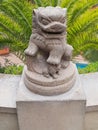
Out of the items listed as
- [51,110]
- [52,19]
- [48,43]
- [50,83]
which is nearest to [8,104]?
[51,110]

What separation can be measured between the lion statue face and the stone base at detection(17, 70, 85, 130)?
830mm

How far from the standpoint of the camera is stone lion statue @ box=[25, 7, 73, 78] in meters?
3.31

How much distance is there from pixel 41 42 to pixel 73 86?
73cm

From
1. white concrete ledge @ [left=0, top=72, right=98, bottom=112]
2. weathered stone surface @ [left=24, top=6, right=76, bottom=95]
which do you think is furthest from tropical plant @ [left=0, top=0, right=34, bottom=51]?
weathered stone surface @ [left=24, top=6, right=76, bottom=95]

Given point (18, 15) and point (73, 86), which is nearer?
point (73, 86)

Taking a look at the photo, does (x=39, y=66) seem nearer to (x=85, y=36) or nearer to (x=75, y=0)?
(x=85, y=36)

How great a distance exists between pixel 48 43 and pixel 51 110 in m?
0.84

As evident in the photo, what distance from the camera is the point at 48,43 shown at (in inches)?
136

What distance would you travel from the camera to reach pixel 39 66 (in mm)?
3691

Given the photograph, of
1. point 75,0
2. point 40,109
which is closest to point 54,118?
point 40,109

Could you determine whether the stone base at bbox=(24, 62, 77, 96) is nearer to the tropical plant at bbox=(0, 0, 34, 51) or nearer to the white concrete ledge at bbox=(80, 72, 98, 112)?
the white concrete ledge at bbox=(80, 72, 98, 112)

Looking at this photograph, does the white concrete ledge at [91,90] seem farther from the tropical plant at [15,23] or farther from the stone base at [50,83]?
the tropical plant at [15,23]

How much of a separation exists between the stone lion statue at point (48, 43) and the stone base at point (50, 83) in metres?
0.06

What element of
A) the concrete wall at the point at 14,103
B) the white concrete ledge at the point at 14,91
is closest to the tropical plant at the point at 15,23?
the white concrete ledge at the point at 14,91
